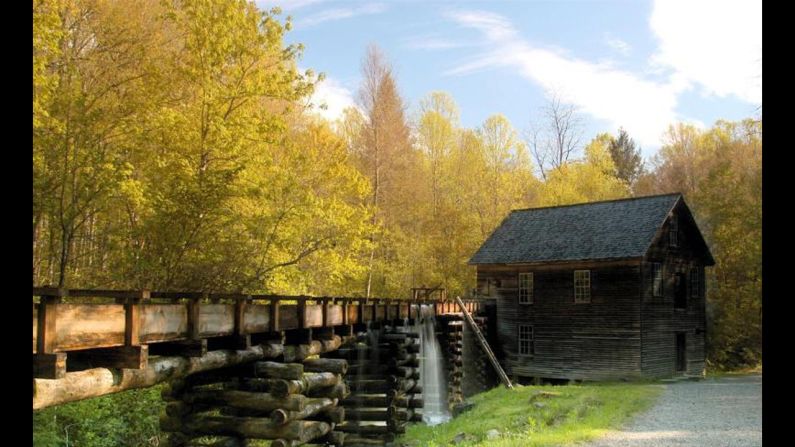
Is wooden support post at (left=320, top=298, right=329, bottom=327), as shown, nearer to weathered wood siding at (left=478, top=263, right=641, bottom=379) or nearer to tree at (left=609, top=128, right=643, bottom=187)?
weathered wood siding at (left=478, top=263, right=641, bottom=379)

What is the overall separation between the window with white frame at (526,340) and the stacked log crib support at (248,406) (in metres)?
19.4

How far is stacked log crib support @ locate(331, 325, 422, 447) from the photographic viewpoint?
626 inches

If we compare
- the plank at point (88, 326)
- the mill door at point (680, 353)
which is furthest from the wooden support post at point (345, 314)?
the mill door at point (680, 353)

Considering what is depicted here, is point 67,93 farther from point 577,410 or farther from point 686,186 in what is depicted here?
point 686,186

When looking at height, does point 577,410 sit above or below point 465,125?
below

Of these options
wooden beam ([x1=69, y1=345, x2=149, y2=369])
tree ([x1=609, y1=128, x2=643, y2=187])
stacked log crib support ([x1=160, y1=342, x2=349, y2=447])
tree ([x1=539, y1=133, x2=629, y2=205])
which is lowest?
stacked log crib support ([x1=160, y1=342, x2=349, y2=447])

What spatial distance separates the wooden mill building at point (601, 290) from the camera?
26.4m

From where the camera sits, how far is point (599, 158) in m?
48.1

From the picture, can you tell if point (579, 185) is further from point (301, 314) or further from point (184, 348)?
point (184, 348)

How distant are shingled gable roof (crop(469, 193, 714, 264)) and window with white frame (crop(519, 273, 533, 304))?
86cm

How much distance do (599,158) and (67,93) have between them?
135 ft

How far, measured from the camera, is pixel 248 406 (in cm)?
968

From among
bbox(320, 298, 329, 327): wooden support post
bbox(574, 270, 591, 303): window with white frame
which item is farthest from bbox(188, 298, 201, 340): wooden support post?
bbox(574, 270, 591, 303): window with white frame
